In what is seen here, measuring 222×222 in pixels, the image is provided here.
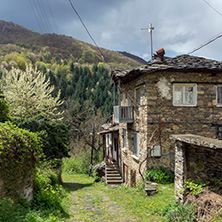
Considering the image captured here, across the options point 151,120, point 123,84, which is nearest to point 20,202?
point 151,120

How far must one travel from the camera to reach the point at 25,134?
634cm

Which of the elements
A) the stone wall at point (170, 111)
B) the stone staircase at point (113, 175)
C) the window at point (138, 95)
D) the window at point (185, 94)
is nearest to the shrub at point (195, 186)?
the stone wall at point (170, 111)

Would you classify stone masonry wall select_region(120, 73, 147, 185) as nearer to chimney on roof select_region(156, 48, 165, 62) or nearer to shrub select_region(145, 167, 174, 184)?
shrub select_region(145, 167, 174, 184)

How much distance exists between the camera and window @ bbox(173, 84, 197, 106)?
Result: 10.2m

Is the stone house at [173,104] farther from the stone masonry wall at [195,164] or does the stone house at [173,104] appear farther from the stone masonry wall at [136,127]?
the stone masonry wall at [195,164]

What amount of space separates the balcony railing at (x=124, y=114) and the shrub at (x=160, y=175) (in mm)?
3291

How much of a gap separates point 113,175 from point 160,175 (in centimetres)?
731

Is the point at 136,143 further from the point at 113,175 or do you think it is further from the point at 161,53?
the point at 113,175

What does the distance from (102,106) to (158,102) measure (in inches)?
1142

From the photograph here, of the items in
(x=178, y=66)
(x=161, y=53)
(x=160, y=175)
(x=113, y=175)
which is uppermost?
(x=161, y=53)

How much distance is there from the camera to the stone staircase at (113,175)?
15.6 metres

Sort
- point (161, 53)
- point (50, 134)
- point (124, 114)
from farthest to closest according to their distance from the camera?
point (50, 134) → point (124, 114) → point (161, 53)

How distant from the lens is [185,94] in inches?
410

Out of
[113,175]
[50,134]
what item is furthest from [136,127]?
[113,175]
